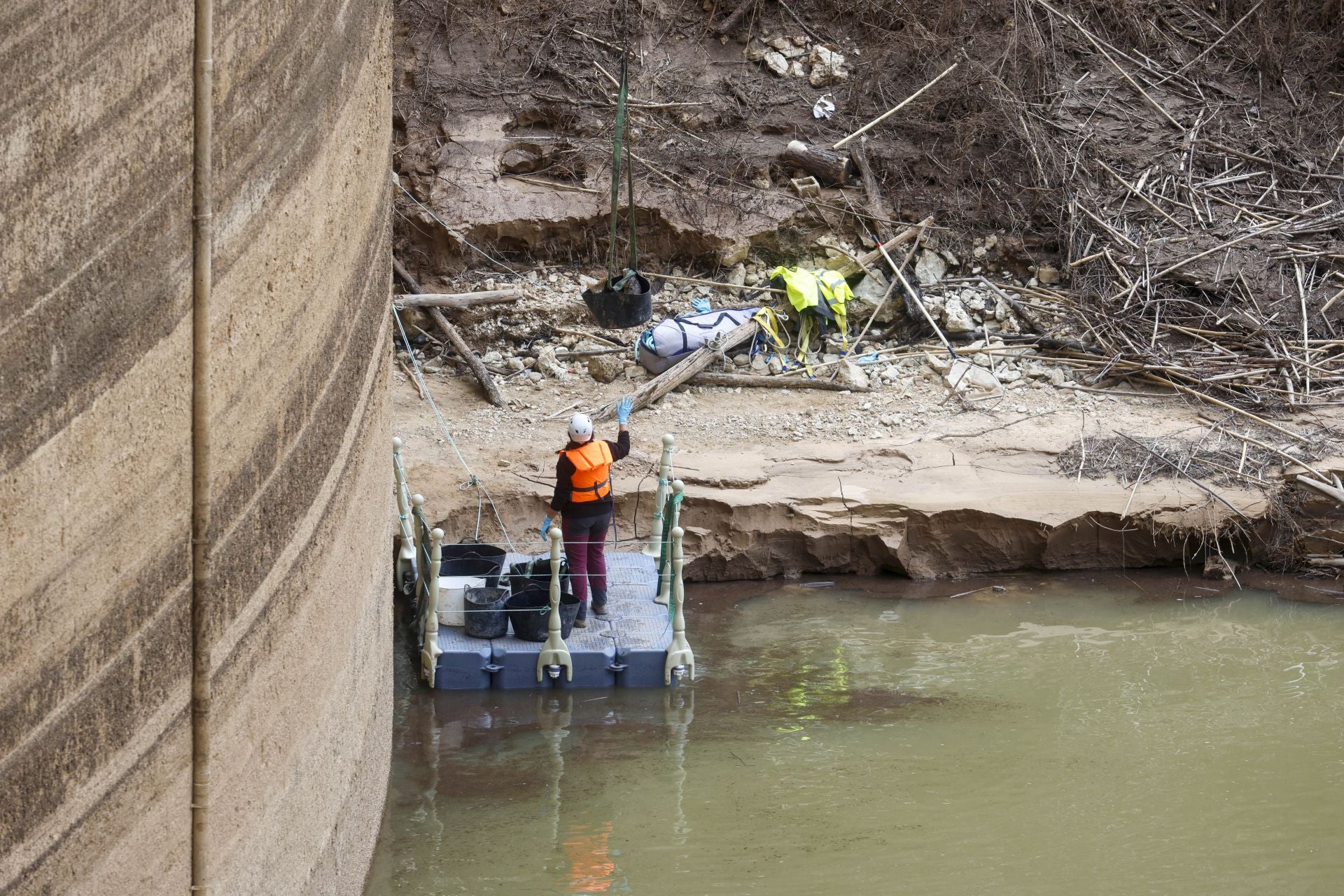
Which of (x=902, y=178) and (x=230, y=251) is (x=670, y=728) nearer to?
(x=230, y=251)

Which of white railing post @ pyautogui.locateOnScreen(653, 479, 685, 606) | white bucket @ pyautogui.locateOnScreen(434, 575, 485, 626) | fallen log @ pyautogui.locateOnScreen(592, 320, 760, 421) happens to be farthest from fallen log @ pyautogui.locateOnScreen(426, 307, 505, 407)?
white bucket @ pyautogui.locateOnScreen(434, 575, 485, 626)

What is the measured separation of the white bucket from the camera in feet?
28.8

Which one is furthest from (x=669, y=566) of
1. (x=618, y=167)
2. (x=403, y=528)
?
(x=618, y=167)

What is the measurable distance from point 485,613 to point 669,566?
1.52 m

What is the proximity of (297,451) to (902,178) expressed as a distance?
1234 cm

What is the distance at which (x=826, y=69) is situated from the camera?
54.4 ft

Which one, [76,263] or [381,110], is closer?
[76,263]

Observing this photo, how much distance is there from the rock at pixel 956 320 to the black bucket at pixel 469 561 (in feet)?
22.2

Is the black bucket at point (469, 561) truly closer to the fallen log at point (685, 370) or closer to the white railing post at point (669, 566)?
the white railing post at point (669, 566)

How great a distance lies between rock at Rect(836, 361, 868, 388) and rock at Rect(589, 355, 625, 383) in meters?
2.31

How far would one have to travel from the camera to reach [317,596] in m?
4.99

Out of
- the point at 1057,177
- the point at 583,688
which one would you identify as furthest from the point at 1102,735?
the point at 1057,177

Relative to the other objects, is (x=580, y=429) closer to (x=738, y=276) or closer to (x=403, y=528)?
(x=403, y=528)

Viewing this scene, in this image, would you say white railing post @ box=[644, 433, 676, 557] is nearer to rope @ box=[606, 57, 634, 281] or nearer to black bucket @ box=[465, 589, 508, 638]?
rope @ box=[606, 57, 634, 281]
